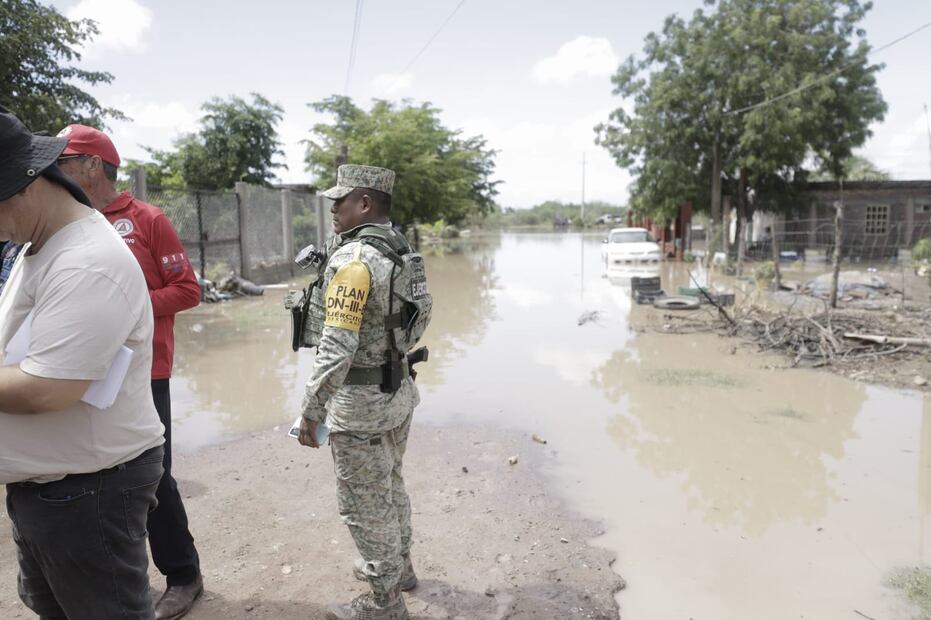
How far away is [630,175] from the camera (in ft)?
79.1

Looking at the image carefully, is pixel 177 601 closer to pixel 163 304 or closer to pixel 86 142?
pixel 163 304

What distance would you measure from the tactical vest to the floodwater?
5.25ft

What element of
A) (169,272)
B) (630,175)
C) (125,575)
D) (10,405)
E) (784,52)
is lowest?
(125,575)

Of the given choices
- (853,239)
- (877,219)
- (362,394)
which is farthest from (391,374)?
(877,219)

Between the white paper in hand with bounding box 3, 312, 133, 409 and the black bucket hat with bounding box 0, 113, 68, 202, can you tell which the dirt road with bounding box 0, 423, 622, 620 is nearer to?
the white paper in hand with bounding box 3, 312, 133, 409

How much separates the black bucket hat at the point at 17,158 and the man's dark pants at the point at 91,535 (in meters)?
0.72

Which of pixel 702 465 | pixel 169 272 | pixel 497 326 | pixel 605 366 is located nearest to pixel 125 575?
pixel 169 272

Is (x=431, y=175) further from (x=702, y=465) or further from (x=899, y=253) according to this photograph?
(x=702, y=465)

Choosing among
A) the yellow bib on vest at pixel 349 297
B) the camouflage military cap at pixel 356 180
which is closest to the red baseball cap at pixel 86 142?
the camouflage military cap at pixel 356 180

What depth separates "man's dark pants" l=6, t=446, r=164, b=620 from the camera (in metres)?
1.68

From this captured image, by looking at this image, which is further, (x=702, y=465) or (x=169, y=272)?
(x=702, y=465)

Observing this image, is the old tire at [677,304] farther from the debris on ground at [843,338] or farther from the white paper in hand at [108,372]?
the white paper in hand at [108,372]

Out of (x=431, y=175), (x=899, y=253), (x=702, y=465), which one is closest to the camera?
(x=702, y=465)

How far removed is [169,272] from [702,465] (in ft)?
12.1
